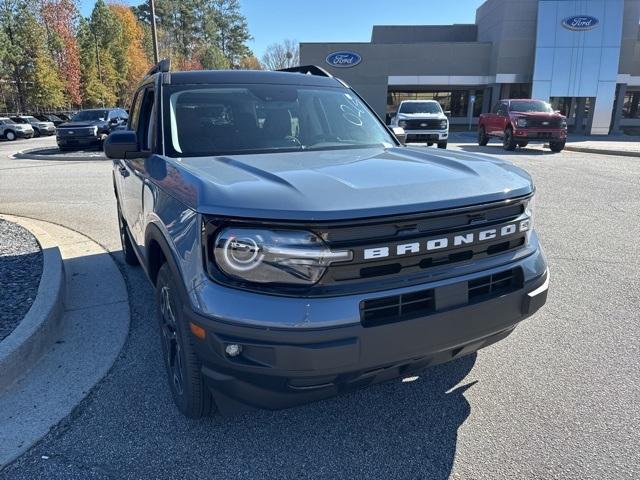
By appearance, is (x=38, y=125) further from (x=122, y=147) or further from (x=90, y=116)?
(x=122, y=147)

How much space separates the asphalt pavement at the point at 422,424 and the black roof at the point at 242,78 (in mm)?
1920

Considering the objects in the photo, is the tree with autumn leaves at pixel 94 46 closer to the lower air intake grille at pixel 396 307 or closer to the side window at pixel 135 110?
the side window at pixel 135 110

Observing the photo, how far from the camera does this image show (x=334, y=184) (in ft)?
7.07

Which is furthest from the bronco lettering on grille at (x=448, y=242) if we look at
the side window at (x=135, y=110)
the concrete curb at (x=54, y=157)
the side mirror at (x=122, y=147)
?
the concrete curb at (x=54, y=157)

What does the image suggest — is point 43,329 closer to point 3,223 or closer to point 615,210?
point 3,223

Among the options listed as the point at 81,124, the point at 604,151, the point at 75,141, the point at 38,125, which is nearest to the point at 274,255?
the point at 75,141

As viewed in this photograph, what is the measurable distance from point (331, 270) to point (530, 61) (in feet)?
123

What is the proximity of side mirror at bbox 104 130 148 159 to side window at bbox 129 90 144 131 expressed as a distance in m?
1.21

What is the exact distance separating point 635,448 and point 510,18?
122 ft

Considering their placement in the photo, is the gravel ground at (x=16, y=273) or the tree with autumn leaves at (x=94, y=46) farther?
the tree with autumn leaves at (x=94, y=46)

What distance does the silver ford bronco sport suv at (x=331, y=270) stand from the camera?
1.92 meters

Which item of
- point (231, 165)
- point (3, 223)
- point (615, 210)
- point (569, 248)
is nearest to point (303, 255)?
point (231, 165)

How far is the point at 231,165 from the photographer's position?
8.57ft

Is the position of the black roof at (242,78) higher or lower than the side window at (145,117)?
higher
